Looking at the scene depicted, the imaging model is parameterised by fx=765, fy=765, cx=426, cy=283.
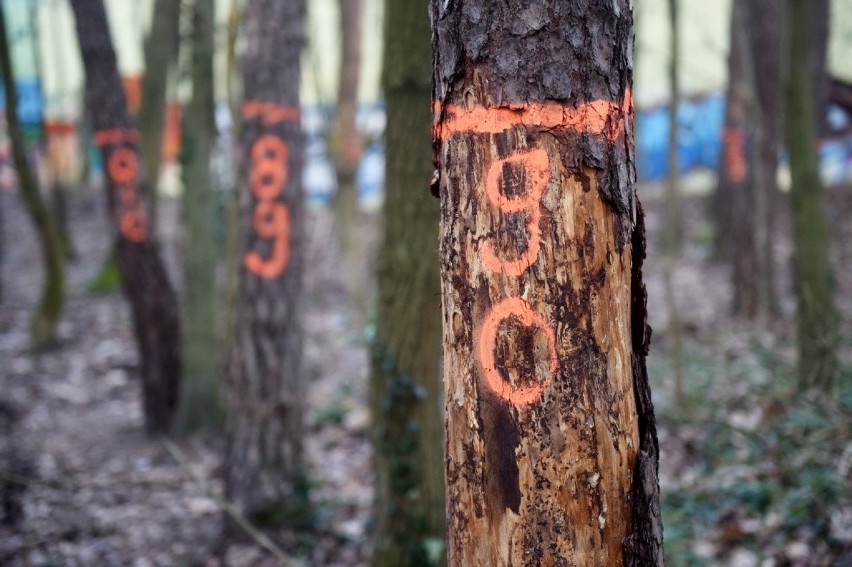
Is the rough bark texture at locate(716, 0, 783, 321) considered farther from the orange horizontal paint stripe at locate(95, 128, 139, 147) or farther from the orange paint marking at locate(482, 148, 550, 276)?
the orange paint marking at locate(482, 148, 550, 276)

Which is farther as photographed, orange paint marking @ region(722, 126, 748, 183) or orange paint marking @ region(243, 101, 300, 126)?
orange paint marking @ region(722, 126, 748, 183)

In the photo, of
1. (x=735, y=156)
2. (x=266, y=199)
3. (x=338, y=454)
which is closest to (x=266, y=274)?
(x=266, y=199)

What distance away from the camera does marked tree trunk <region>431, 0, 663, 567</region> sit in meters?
1.69

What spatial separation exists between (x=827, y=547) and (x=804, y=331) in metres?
2.20

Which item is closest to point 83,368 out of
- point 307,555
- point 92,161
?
point 307,555

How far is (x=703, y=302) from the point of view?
9.96m

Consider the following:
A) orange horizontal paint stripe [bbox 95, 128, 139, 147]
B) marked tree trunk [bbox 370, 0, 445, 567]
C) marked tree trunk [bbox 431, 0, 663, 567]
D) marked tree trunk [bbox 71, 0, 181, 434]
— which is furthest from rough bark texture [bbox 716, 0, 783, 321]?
marked tree trunk [bbox 431, 0, 663, 567]

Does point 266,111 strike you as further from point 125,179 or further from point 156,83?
point 156,83

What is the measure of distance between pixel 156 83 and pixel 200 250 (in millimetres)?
2670

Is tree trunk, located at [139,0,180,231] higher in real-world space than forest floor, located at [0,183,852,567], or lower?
higher

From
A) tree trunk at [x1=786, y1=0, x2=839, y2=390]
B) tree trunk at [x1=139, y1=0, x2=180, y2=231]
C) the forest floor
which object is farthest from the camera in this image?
tree trunk at [x1=139, y1=0, x2=180, y2=231]

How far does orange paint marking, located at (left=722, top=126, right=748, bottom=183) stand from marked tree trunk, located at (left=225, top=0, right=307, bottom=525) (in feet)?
23.0

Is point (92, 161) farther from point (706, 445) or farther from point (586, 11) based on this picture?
point (586, 11)

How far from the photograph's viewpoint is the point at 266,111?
4.65 meters
